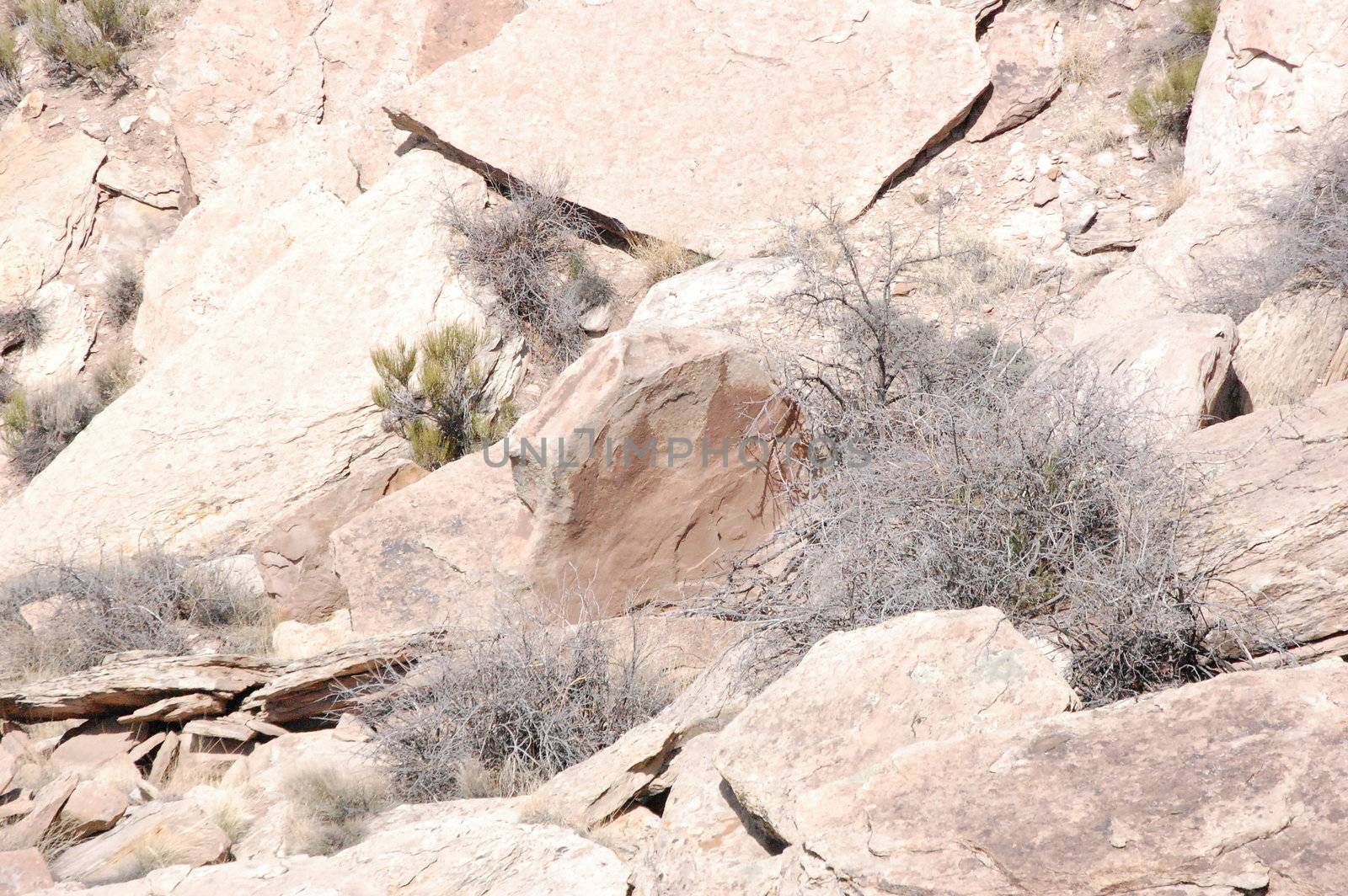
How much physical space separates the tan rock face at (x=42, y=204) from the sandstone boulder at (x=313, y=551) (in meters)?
4.08

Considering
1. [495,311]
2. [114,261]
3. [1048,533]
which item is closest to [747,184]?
[495,311]

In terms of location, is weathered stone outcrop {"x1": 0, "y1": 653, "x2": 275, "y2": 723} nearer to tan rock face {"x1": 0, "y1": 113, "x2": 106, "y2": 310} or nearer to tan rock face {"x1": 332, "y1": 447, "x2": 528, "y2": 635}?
tan rock face {"x1": 332, "y1": 447, "x2": 528, "y2": 635}

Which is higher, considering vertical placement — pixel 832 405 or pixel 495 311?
pixel 495 311

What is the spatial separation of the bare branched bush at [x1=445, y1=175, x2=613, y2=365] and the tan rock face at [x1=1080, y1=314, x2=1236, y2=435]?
11.1 ft

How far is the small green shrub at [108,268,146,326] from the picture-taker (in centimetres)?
815

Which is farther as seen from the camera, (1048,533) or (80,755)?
(80,755)

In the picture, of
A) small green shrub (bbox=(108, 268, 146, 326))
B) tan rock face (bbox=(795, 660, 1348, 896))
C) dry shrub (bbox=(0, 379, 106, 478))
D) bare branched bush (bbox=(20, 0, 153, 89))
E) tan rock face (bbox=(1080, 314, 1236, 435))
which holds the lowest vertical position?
tan rock face (bbox=(1080, 314, 1236, 435))

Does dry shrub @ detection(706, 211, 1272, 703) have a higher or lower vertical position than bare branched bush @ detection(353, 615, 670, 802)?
higher

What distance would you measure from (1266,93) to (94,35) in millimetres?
9086

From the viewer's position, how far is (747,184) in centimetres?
688

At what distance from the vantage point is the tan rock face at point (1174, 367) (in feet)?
13.5

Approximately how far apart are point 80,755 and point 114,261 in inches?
207

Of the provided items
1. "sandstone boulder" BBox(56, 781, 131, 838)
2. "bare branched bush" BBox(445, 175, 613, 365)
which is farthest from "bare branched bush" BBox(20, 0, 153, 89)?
"sandstone boulder" BBox(56, 781, 131, 838)

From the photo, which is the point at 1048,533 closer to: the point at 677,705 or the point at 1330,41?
the point at 677,705
